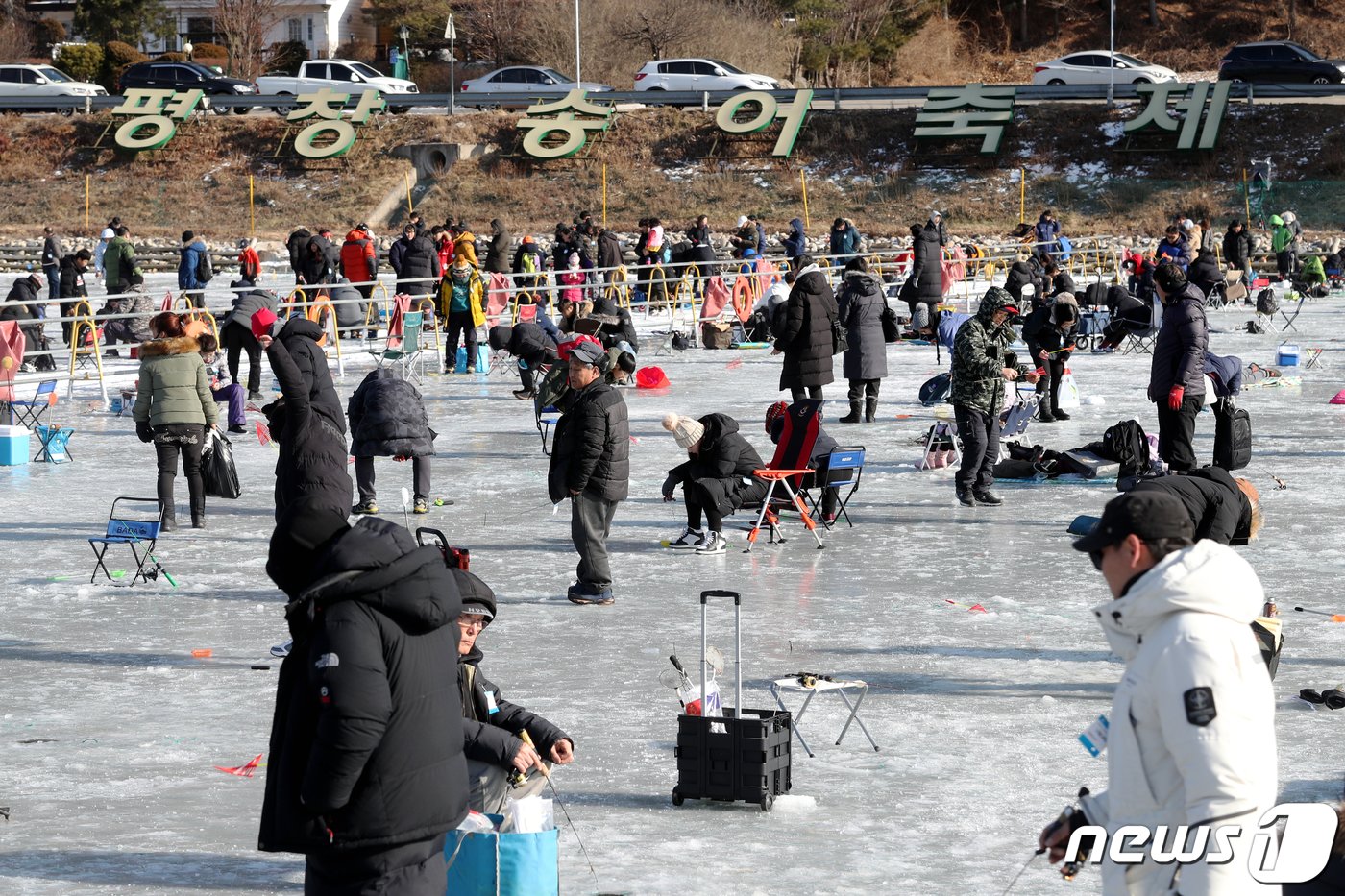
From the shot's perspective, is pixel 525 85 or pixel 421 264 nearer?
pixel 421 264

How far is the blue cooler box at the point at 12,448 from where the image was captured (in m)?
15.5

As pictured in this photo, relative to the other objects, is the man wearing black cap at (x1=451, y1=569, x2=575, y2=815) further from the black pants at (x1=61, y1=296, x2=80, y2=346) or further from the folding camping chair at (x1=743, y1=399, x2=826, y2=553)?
the black pants at (x1=61, y1=296, x2=80, y2=346)

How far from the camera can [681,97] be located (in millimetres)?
57375

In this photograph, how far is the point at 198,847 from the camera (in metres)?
6.40

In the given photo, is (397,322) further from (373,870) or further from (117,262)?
(373,870)

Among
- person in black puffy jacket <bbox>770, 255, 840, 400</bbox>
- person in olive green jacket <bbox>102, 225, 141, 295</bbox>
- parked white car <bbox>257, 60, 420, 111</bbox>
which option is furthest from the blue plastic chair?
parked white car <bbox>257, 60, 420, 111</bbox>

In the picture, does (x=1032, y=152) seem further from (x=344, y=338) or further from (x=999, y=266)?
(x=344, y=338)

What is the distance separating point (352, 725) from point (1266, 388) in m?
17.3

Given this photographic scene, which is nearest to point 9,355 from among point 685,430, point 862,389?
point 862,389

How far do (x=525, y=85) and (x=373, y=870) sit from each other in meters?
56.6

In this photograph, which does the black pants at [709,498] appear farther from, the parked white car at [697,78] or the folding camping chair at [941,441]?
the parked white car at [697,78]

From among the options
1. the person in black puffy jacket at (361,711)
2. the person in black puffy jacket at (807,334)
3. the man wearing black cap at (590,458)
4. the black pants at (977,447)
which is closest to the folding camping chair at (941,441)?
the person in black puffy jacket at (807,334)

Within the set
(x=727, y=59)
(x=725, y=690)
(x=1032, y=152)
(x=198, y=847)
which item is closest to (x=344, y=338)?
(x=725, y=690)

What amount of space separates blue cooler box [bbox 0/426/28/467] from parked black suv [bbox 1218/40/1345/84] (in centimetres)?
4681
